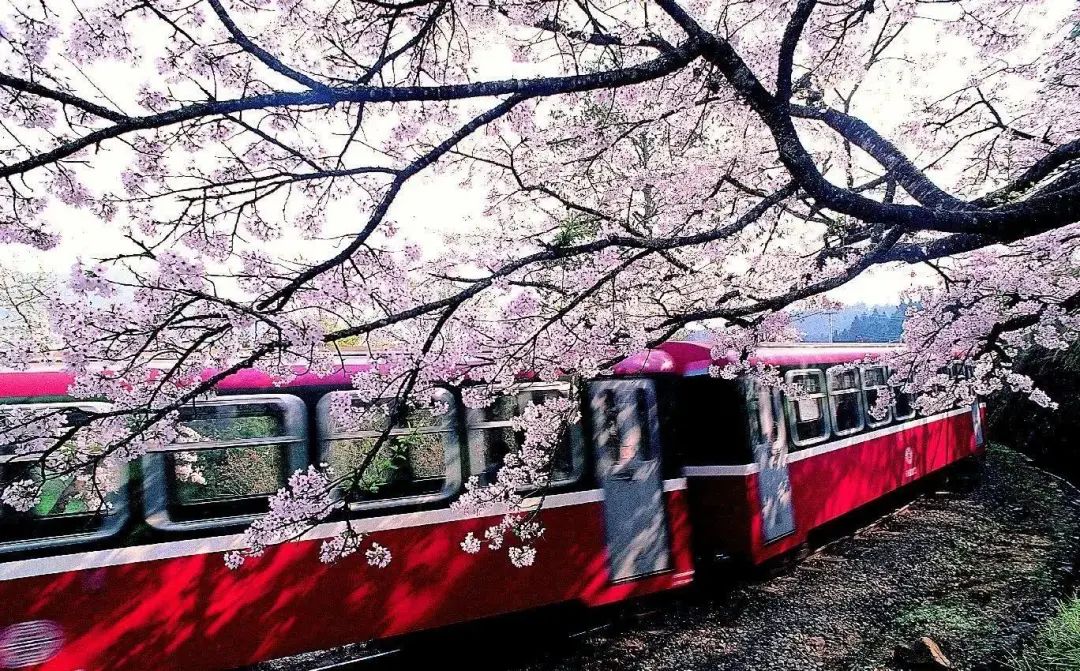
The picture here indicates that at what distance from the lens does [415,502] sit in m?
5.34

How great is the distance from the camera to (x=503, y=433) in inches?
225

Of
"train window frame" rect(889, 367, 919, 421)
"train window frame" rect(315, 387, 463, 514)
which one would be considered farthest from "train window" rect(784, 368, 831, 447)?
"train window frame" rect(315, 387, 463, 514)

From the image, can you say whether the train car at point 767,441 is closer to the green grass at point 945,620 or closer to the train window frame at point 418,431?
the green grass at point 945,620

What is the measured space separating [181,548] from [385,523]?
1.43 m

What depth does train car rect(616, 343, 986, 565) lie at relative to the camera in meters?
7.10

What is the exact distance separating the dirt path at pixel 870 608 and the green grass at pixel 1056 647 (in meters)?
0.18

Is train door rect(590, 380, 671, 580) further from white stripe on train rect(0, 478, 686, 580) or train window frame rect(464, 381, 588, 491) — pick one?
white stripe on train rect(0, 478, 686, 580)

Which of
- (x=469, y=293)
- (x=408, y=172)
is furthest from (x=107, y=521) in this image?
(x=408, y=172)

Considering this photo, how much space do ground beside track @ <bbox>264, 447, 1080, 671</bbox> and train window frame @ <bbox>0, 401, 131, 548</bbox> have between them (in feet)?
7.43

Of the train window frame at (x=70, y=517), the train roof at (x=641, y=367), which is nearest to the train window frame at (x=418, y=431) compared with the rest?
the train roof at (x=641, y=367)

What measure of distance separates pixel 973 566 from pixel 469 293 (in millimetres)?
7479

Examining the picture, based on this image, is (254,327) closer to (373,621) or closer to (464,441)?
(464,441)

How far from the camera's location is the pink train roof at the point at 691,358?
6.80 meters

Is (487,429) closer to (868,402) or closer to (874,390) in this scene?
(868,402)
